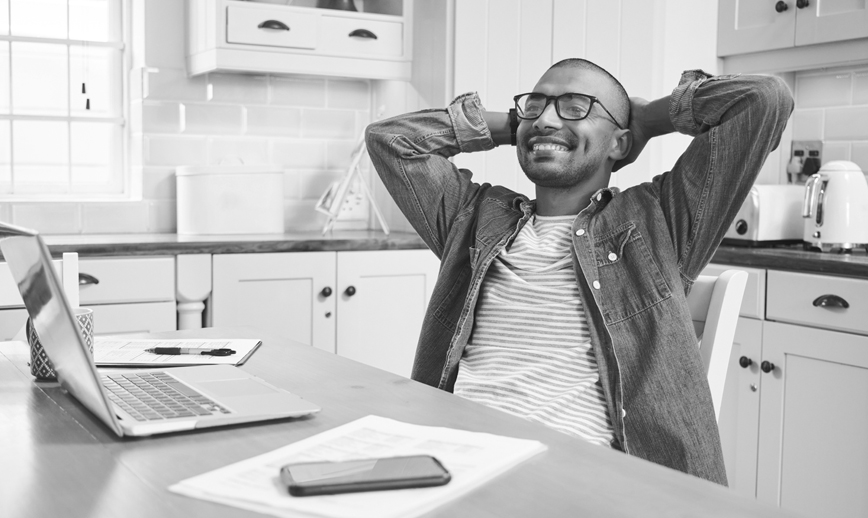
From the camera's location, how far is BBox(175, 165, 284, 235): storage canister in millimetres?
3432

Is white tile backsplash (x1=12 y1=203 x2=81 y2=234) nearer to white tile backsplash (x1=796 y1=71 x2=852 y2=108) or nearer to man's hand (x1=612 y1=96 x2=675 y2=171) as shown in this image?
man's hand (x1=612 y1=96 x2=675 y2=171)

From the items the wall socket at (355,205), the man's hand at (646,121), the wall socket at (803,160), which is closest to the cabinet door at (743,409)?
the wall socket at (803,160)

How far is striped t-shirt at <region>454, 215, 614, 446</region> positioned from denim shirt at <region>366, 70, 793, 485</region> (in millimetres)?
29

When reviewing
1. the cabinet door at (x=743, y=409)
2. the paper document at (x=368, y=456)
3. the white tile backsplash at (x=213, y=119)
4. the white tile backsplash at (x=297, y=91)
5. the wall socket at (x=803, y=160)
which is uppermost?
the white tile backsplash at (x=297, y=91)

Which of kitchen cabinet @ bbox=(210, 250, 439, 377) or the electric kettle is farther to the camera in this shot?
kitchen cabinet @ bbox=(210, 250, 439, 377)

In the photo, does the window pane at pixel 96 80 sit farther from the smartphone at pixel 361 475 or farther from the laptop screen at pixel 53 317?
the smartphone at pixel 361 475

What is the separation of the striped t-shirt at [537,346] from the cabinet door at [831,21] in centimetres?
179

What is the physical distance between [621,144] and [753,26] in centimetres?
183

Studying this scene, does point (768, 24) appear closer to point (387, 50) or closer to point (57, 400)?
point (387, 50)

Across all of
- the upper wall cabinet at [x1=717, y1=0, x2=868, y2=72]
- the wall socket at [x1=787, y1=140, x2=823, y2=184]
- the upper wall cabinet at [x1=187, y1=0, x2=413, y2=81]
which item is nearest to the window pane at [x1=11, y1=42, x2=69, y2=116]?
the upper wall cabinet at [x1=187, y1=0, x2=413, y2=81]

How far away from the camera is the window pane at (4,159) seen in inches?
136

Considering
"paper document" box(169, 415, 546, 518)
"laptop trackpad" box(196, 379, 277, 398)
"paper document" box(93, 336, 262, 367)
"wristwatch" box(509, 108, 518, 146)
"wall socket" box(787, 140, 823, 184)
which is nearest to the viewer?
"paper document" box(169, 415, 546, 518)

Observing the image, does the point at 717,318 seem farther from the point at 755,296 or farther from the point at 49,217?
the point at 49,217

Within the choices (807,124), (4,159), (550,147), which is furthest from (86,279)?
(807,124)
